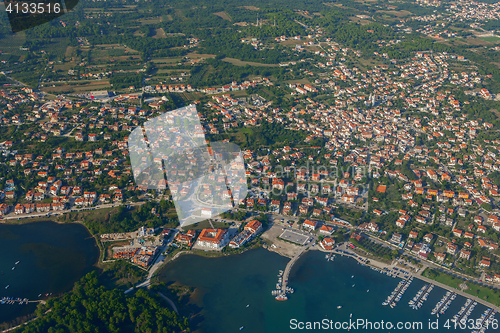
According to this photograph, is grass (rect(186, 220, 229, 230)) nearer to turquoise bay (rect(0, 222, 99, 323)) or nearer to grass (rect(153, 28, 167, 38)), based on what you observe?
turquoise bay (rect(0, 222, 99, 323))

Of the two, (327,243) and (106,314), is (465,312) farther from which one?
(106,314)

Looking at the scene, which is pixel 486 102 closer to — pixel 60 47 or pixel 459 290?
pixel 459 290

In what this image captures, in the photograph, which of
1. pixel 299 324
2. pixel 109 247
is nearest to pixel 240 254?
pixel 299 324

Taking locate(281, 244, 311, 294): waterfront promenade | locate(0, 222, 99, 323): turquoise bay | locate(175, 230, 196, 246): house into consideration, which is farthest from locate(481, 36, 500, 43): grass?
locate(0, 222, 99, 323): turquoise bay

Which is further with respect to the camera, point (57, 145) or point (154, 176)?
point (57, 145)

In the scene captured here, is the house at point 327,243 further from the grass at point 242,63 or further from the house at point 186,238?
the grass at point 242,63

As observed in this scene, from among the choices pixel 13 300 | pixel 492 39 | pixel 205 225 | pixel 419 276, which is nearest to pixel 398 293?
pixel 419 276

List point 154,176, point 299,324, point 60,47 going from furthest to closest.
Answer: point 60,47 → point 154,176 → point 299,324

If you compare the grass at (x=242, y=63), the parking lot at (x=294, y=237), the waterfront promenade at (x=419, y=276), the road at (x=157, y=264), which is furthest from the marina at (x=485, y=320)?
the grass at (x=242, y=63)
